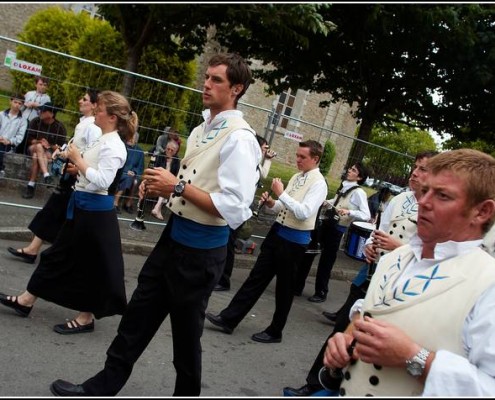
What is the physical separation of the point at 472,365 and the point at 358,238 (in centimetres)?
400

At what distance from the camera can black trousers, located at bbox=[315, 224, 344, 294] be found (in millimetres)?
7797

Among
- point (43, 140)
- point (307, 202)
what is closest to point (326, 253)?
point (307, 202)

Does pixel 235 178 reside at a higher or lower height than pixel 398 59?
lower

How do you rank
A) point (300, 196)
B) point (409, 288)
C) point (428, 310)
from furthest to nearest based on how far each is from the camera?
point (300, 196), point (409, 288), point (428, 310)

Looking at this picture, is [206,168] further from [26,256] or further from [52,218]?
[26,256]

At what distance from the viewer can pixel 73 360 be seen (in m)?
4.24

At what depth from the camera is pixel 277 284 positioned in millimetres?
5590

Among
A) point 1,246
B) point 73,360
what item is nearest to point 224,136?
point 73,360

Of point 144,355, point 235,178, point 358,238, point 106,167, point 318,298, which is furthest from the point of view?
point 318,298

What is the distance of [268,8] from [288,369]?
6.32 metres

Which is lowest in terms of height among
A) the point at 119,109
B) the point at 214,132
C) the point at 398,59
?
the point at 119,109

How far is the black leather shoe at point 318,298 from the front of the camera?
768 centimetres

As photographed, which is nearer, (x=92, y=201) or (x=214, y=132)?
(x=214, y=132)

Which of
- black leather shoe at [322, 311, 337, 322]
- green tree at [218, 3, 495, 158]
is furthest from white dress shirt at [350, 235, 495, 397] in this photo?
green tree at [218, 3, 495, 158]
